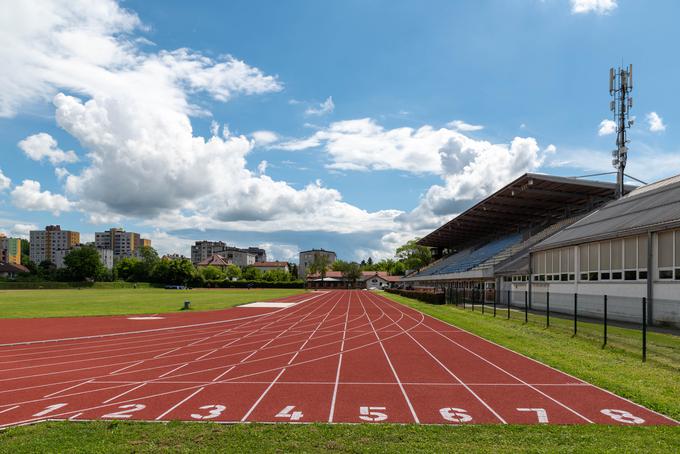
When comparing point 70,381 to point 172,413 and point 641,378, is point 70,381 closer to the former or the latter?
point 172,413

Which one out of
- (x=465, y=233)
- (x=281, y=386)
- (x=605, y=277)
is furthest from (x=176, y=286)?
(x=281, y=386)

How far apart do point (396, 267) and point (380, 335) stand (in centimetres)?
13863

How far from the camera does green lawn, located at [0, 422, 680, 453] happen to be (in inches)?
264

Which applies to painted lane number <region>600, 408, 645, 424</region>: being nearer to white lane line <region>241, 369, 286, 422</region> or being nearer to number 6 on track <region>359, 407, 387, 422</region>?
number 6 on track <region>359, 407, 387, 422</region>

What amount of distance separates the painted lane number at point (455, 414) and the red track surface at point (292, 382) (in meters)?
0.05

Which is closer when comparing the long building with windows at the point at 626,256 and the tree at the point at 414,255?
the long building with windows at the point at 626,256

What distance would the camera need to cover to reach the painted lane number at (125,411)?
835 centimetres

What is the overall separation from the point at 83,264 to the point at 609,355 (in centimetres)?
11698

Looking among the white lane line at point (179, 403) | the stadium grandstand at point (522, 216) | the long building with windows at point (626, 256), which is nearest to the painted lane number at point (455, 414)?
the white lane line at point (179, 403)

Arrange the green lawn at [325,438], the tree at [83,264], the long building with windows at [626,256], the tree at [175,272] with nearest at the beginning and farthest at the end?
1. the green lawn at [325,438]
2. the long building with windows at [626,256]
3. the tree at [175,272]
4. the tree at [83,264]

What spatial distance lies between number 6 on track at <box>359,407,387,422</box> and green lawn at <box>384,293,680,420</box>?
16.5 ft

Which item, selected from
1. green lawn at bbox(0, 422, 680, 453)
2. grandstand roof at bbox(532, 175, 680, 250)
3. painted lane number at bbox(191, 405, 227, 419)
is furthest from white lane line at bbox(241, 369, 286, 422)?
grandstand roof at bbox(532, 175, 680, 250)

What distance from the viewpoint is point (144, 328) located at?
22.5 metres

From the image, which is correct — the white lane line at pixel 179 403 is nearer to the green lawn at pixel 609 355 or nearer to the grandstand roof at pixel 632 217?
the green lawn at pixel 609 355
